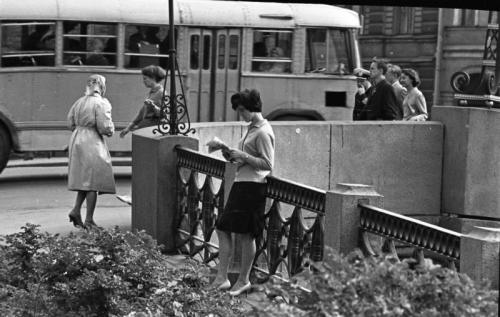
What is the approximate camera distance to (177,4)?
2416cm

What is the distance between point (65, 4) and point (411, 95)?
21.8 ft

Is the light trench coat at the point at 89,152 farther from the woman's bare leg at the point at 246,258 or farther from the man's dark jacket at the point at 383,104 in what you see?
the man's dark jacket at the point at 383,104

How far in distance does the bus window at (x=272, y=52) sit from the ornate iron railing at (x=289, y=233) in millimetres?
13182

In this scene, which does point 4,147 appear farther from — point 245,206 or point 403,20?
point 403,20

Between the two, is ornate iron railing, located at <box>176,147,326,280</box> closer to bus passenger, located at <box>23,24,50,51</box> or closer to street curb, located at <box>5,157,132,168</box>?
bus passenger, located at <box>23,24,50,51</box>

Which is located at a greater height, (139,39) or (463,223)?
(139,39)

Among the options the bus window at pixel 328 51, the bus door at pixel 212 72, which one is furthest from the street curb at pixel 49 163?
the bus window at pixel 328 51

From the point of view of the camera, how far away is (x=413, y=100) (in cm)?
1884

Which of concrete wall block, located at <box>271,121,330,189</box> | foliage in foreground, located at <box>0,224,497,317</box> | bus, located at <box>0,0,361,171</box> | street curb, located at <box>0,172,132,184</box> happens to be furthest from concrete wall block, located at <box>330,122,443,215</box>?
foliage in foreground, located at <box>0,224,497,317</box>

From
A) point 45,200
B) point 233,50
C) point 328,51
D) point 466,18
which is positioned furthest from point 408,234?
point 466,18

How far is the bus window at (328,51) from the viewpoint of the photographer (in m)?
25.4

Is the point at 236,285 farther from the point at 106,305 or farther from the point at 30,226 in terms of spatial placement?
the point at 106,305

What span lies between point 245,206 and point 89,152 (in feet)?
13.8

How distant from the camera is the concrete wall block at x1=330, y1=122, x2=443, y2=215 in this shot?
1783 cm
